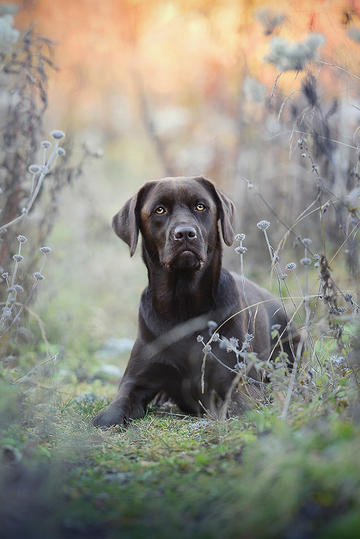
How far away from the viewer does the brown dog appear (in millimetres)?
3576

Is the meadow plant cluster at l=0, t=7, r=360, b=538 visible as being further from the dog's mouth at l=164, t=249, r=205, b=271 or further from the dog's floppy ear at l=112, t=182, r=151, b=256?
the dog's floppy ear at l=112, t=182, r=151, b=256

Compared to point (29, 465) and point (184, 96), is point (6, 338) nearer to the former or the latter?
point (29, 465)

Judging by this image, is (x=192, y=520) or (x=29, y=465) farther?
(x=29, y=465)

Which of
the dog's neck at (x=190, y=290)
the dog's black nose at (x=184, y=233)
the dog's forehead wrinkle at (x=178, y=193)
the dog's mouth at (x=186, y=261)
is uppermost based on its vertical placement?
the dog's forehead wrinkle at (x=178, y=193)

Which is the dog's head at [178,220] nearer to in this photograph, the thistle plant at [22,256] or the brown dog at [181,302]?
the brown dog at [181,302]

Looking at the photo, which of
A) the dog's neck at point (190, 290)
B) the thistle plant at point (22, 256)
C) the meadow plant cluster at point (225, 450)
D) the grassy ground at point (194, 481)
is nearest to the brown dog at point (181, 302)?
the dog's neck at point (190, 290)

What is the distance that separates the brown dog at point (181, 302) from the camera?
358cm

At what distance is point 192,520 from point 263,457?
0.33 meters

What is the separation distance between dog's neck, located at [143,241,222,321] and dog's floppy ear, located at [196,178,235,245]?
12 centimetres

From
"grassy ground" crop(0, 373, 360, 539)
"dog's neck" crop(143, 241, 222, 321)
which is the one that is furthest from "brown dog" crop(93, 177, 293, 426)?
"grassy ground" crop(0, 373, 360, 539)

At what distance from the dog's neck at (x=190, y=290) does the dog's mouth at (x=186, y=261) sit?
A: 0.13 metres

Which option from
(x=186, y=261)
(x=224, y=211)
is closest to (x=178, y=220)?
(x=186, y=261)

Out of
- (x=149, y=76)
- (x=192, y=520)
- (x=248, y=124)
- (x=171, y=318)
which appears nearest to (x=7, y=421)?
(x=192, y=520)

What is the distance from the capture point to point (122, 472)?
227cm
